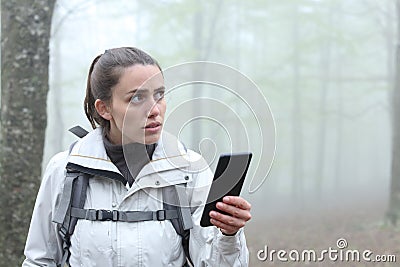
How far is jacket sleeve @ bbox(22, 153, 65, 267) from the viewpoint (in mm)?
2358

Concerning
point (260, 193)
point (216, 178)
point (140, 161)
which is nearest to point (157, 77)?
point (140, 161)

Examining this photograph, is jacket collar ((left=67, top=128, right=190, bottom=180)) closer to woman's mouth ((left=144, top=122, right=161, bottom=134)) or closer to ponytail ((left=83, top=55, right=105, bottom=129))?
woman's mouth ((left=144, top=122, right=161, bottom=134))

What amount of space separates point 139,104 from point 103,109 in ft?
0.89

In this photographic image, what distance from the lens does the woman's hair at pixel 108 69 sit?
2266 millimetres

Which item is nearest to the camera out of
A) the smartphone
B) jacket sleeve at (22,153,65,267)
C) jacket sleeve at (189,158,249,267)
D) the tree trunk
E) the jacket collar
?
the smartphone

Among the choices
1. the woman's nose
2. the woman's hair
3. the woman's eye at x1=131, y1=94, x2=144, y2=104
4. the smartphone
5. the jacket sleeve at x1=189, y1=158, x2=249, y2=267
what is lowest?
the jacket sleeve at x1=189, y1=158, x2=249, y2=267

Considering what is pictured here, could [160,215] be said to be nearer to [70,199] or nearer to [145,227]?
[145,227]

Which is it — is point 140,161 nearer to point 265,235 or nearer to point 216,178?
point 216,178

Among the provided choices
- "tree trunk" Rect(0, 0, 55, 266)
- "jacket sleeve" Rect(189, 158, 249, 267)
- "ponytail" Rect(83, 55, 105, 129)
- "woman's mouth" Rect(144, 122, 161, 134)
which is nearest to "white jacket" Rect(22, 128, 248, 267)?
"jacket sleeve" Rect(189, 158, 249, 267)

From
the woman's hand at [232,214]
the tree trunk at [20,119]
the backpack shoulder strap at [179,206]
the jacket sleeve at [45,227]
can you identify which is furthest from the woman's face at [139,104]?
the tree trunk at [20,119]

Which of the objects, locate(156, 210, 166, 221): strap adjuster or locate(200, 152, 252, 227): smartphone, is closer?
locate(200, 152, 252, 227): smartphone

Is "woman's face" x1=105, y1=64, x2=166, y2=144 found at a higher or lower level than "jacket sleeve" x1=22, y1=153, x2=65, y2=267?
higher

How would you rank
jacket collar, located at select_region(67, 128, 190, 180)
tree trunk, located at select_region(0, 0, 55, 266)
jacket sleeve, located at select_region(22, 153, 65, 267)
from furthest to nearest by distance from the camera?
tree trunk, located at select_region(0, 0, 55, 266), jacket sleeve, located at select_region(22, 153, 65, 267), jacket collar, located at select_region(67, 128, 190, 180)

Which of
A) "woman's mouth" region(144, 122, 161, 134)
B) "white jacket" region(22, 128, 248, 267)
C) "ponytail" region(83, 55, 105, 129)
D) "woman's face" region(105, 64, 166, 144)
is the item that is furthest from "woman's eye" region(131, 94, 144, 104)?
"ponytail" region(83, 55, 105, 129)
